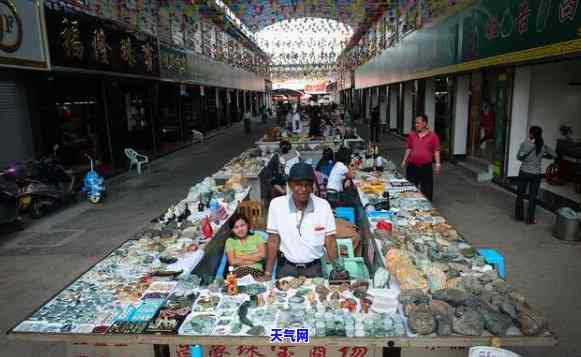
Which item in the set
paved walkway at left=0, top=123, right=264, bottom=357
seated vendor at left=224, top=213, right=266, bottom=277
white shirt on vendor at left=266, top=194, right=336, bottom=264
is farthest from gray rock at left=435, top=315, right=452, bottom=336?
A: paved walkway at left=0, top=123, right=264, bottom=357

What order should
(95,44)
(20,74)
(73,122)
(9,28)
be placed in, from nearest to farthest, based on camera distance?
1. (9,28)
2. (20,74)
3. (95,44)
4. (73,122)

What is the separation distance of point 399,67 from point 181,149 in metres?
11.8

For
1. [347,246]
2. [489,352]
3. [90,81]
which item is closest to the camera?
[489,352]

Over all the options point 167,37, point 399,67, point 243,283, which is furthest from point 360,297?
point 167,37

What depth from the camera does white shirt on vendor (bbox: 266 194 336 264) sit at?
4102 millimetres

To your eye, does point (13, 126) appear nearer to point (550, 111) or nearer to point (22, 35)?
point (22, 35)

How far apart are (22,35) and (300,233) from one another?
30.7ft

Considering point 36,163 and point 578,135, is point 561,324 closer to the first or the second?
point 578,135

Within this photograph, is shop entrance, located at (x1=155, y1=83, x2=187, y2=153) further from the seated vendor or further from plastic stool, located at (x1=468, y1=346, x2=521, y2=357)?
plastic stool, located at (x1=468, y1=346, x2=521, y2=357)

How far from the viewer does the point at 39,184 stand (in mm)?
9844

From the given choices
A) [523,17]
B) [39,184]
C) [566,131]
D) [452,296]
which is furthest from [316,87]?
[452,296]

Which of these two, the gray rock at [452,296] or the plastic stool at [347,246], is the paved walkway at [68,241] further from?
the gray rock at [452,296]

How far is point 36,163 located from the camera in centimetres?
1011

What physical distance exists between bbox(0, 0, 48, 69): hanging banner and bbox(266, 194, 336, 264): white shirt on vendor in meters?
8.29
